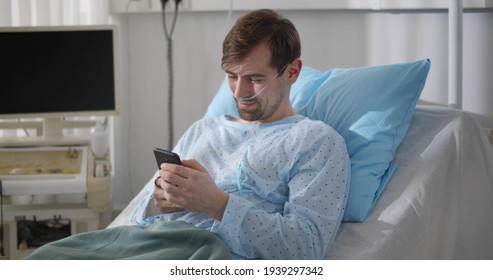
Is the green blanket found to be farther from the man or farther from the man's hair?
the man's hair

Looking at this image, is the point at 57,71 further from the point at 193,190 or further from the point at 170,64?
the point at 193,190

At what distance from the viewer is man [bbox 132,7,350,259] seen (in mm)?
1628

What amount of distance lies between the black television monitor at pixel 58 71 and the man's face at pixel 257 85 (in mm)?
932

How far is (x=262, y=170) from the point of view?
5.83ft

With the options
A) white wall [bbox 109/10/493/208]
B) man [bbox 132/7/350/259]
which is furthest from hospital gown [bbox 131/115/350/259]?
white wall [bbox 109/10/493/208]

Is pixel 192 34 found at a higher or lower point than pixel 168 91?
higher

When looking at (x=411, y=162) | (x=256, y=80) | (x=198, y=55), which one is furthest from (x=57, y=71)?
(x=411, y=162)

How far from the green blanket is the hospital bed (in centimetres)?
33

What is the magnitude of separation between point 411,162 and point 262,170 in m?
0.39

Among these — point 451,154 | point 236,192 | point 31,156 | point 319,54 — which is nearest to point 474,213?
point 451,154

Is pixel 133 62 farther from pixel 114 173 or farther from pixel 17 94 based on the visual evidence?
pixel 17 94

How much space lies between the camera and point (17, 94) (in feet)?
8.66
